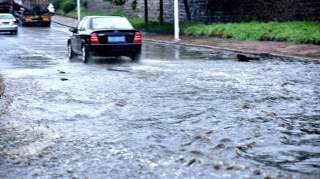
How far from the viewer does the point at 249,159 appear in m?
6.53

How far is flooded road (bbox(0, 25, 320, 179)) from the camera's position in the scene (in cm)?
632

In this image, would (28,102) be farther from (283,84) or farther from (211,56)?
(211,56)

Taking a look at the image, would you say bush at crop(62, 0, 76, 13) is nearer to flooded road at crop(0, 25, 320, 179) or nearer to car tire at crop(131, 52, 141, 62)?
Answer: car tire at crop(131, 52, 141, 62)

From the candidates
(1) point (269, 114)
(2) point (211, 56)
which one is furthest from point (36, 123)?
(2) point (211, 56)

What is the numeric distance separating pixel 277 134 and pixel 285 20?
20.9 meters

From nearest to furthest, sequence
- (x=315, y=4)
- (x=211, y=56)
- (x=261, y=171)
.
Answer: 1. (x=261, y=171)
2. (x=211, y=56)
3. (x=315, y=4)

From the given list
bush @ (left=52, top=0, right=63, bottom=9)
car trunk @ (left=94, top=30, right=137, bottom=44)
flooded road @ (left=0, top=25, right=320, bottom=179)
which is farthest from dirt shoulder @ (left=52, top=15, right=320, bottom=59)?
bush @ (left=52, top=0, right=63, bottom=9)

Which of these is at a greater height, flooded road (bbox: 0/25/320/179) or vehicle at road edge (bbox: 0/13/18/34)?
vehicle at road edge (bbox: 0/13/18/34)

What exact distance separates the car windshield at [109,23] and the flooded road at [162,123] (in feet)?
7.83

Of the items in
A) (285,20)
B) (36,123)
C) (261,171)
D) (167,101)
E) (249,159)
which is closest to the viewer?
(261,171)

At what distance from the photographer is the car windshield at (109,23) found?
59.5ft

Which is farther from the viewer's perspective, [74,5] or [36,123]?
[74,5]

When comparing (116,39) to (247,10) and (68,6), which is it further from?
(68,6)

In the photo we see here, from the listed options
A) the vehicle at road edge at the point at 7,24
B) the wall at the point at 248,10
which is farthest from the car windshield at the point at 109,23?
the vehicle at road edge at the point at 7,24
